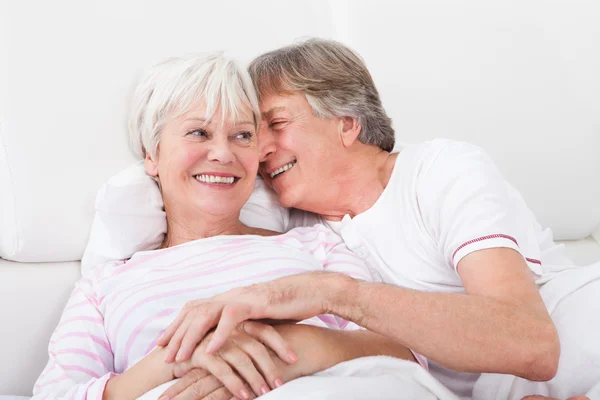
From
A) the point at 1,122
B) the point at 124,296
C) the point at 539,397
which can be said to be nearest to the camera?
the point at 539,397

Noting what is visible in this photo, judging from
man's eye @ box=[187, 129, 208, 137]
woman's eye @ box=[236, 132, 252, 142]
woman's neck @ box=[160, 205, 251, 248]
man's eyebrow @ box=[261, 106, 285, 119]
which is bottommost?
woman's neck @ box=[160, 205, 251, 248]

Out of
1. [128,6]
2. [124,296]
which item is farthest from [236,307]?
[128,6]

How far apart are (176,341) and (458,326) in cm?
49

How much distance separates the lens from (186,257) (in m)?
1.50

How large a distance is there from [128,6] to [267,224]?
0.65 meters

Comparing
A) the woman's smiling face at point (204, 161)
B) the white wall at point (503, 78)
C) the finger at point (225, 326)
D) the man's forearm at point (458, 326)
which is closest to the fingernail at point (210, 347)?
the finger at point (225, 326)

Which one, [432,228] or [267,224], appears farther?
[267,224]

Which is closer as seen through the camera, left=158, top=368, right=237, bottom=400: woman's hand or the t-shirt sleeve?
left=158, top=368, right=237, bottom=400: woman's hand

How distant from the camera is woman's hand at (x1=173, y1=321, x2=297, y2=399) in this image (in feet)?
3.68

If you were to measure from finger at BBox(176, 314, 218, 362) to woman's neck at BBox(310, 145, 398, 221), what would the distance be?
1.82 feet

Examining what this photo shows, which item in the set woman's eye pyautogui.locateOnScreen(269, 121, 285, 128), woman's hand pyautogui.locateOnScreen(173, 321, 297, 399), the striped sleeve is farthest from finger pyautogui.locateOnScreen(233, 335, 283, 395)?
woman's eye pyautogui.locateOnScreen(269, 121, 285, 128)

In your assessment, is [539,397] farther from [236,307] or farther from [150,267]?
[150,267]

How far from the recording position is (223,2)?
5.98 ft

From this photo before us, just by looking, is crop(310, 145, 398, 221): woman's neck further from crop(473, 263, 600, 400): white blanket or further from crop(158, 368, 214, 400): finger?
crop(158, 368, 214, 400): finger
